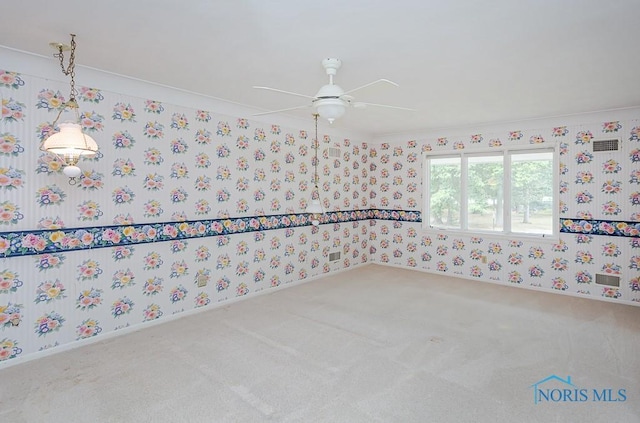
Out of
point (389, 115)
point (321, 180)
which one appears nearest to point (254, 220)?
point (321, 180)

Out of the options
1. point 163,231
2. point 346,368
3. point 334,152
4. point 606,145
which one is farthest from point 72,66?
point 606,145

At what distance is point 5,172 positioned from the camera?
2.85 meters

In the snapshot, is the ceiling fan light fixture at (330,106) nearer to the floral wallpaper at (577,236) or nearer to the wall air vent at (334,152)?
the wall air vent at (334,152)

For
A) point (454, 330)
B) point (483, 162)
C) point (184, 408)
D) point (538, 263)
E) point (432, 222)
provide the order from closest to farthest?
1. point (184, 408)
2. point (454, 330)
3. point (538, 263)
4. point (483, 162)
5. point (432, 222)

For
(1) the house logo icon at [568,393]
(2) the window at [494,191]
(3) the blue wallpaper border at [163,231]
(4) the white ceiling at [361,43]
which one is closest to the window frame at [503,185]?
(2) the window at [494,191]

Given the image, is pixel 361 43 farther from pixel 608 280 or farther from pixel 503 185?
pixel 608 280

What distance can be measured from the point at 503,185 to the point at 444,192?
0.92m

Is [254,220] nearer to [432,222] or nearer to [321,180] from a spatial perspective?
[321,180]

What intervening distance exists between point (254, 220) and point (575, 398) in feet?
11.9

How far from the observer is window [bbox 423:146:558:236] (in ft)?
16.9

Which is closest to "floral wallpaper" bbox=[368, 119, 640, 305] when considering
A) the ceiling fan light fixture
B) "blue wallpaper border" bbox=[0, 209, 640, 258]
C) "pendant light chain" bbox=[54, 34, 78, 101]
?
"blue wallpaper border" bbox=[0, 209, 640, 258]

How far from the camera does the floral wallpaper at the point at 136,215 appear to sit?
2.93 meters

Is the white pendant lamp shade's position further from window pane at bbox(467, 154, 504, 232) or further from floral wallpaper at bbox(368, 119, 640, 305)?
window pane at bbox(467, 154, 504, 232)

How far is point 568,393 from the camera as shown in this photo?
98.9 inches
